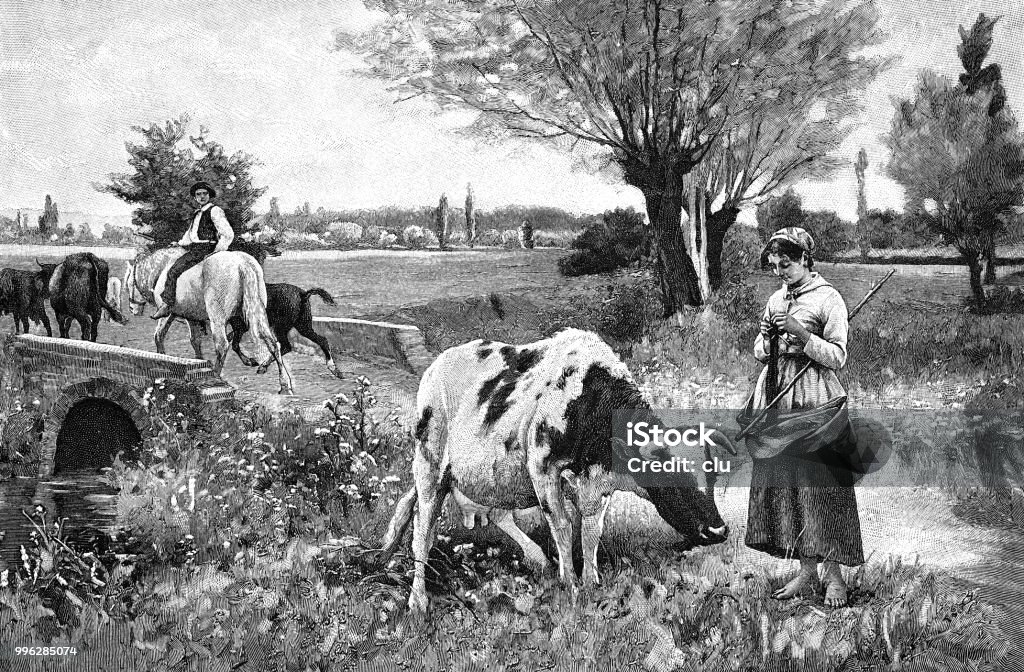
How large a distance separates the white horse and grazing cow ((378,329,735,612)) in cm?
110

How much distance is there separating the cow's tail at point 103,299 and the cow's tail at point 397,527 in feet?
7.19

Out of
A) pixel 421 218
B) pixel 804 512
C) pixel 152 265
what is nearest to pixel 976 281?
pixel 804 512

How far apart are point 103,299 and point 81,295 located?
15 cm

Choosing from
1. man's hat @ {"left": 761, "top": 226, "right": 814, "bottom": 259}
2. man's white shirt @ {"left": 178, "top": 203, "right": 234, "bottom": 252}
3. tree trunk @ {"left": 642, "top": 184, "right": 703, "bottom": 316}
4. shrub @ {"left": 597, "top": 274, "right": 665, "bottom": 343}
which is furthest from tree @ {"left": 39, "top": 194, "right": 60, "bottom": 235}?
man's hat @ {"left": 761, "top": 226, "right": 814, "bottom": 259}

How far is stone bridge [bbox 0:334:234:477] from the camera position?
4809 mm

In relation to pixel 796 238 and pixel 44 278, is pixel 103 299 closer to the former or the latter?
pixel 44 278

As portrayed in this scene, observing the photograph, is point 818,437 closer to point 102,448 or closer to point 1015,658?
point 1015,658

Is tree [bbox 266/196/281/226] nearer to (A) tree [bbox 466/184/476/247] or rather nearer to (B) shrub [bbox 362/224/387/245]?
(B) shrub [bbox 362/224/387/245]

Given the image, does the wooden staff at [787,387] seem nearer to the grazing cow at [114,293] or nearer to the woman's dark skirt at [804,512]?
the woman's dark skirt at [804,512]

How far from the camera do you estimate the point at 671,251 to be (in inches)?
187

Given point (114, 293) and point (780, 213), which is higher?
point (780, 213)

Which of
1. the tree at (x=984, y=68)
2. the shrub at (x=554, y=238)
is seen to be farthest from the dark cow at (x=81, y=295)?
the tree at (x=984, y=68)

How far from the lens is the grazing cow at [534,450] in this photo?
4.21 meters

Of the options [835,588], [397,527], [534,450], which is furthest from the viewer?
[397,527]
